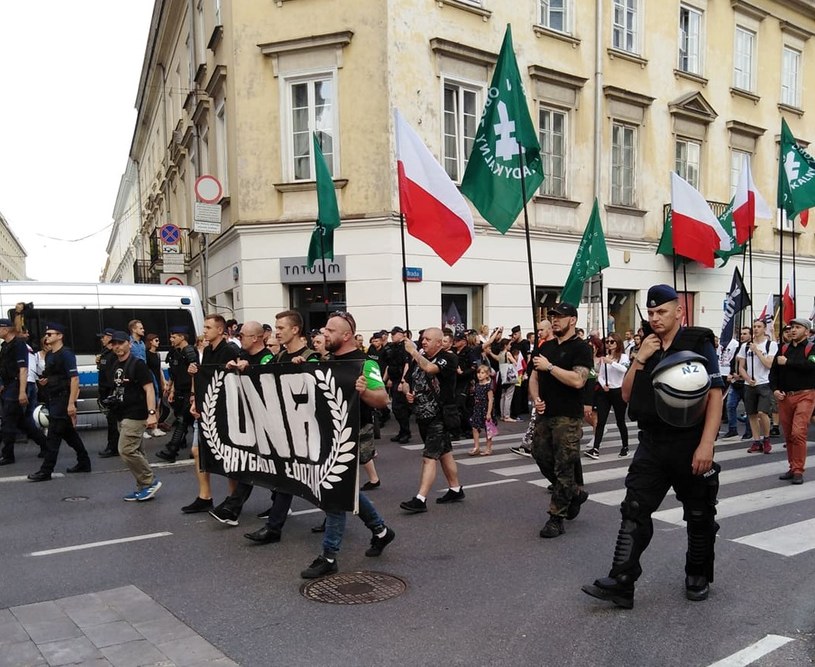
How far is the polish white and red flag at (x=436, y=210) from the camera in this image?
843 cm

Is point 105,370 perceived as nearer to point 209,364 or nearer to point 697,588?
point 209,364

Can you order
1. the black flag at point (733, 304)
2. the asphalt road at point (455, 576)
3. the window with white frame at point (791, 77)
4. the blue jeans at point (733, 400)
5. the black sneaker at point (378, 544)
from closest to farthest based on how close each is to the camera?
the asphalt road at point (455, 576) < the black sneaker at point (378, 544) < the blue jeans at point (733, 400) < the black flag at point (733, 304) < the window with white frame at point (791, 77)

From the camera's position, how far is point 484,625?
A: 13.0 ft

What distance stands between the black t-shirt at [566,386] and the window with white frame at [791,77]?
22542 millimetres

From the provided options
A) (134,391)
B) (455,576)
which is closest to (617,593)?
(455,576)

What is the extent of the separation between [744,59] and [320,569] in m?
23.4

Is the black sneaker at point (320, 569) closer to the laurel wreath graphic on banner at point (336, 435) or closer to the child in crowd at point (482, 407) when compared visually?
the laurel wreath graphic on banner at point (336, 435)

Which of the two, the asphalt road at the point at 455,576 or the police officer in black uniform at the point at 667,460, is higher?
the police officer in black uniform at the point at 667,460

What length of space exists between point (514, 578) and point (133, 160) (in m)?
45.3

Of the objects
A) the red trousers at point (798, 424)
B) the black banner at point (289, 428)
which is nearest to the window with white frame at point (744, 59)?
the red trousers at point (798, 424)

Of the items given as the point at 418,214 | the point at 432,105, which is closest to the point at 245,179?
the point at 432,105

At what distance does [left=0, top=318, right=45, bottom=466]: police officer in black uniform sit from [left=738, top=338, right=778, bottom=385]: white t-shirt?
9.65 meters

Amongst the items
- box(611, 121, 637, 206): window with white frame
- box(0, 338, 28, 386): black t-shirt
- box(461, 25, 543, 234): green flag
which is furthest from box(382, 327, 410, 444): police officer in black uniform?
box(611, 121, 637, 206): window with white frame

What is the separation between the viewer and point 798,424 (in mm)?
7645
